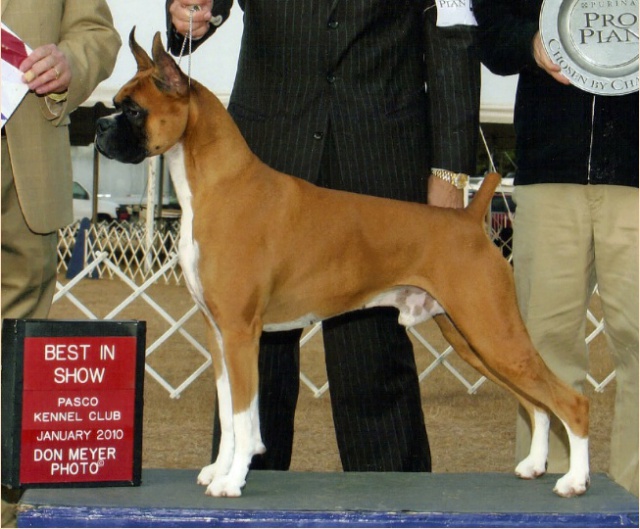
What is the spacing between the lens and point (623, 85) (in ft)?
9.61

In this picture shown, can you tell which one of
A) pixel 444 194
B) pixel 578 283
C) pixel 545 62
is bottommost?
pixel 578 283

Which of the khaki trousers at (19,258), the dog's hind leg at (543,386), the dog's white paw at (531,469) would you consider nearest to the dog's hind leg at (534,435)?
the dog's white paw at (531,469)

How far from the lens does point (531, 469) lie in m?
2.95

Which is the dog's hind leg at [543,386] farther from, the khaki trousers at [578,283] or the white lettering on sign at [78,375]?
the white lettering on sign at [78,375]

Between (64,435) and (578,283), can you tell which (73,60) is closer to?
(64,435)

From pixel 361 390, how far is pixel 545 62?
124cm

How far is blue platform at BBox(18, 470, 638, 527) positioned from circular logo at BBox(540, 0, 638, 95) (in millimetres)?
1266

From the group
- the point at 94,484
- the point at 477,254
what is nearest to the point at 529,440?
the point at 477,254

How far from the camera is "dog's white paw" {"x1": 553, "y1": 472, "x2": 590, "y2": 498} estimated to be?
2.73m

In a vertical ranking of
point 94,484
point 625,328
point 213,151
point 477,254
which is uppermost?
point 213,151

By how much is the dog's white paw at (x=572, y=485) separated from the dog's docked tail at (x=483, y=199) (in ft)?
2.63

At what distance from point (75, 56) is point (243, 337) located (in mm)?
1087

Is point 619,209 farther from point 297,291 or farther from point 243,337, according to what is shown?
point 243,337

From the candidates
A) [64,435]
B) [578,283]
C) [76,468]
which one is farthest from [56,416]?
[578,283]
